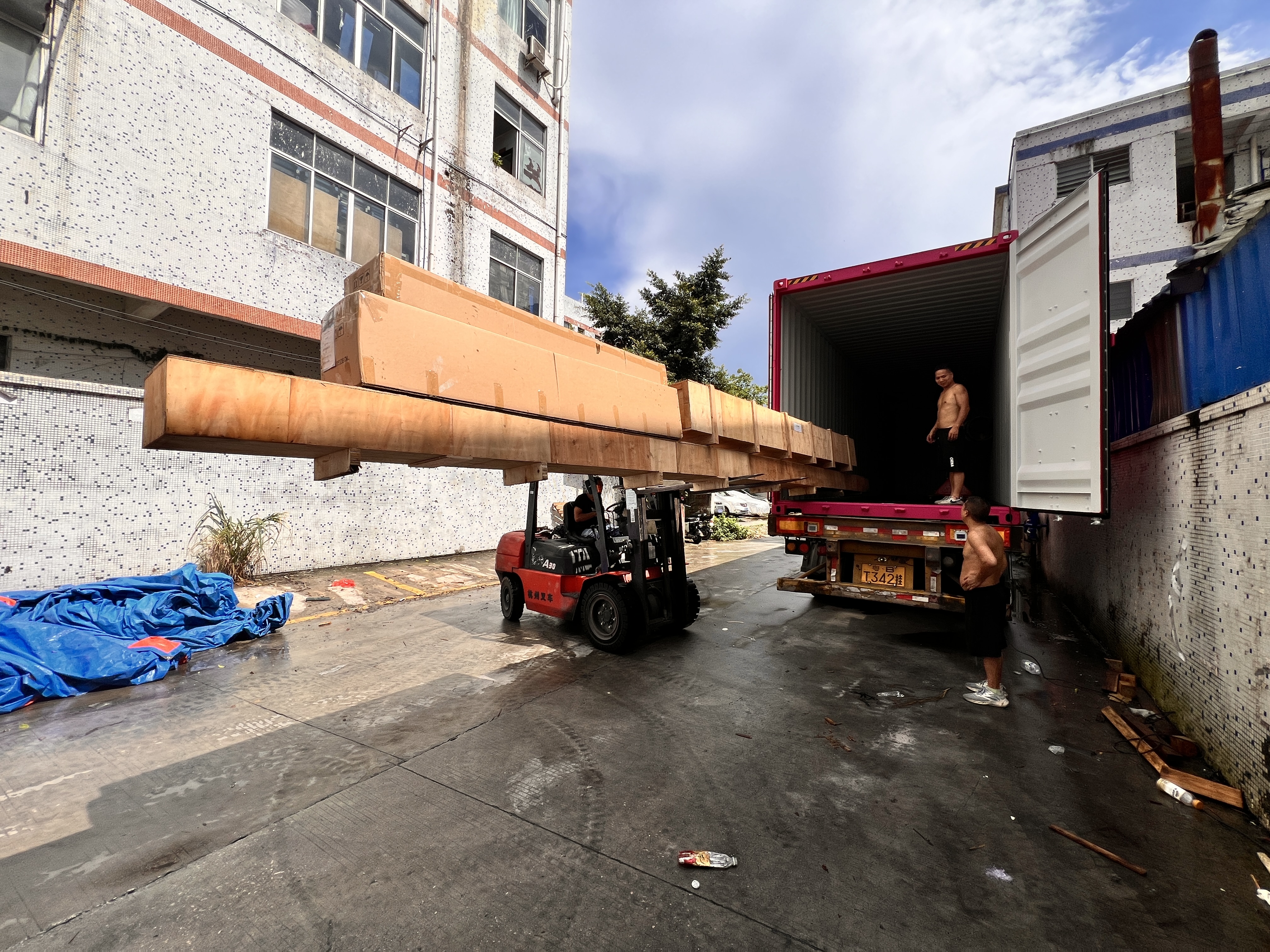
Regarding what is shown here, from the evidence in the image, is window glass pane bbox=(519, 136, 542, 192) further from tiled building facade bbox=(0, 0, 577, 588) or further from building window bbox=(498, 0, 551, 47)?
building window bbox=(498, 0, 551, 47)

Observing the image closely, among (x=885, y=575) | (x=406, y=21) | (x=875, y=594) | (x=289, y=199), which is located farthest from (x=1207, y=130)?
(x=289, y=199)

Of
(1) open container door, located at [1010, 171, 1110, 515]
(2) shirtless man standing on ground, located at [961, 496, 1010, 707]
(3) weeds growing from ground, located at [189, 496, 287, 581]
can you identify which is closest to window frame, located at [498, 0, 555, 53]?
(3) weeds growing from ground, located at [189, 496, 287, 581]

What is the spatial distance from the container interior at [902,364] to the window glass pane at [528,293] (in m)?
7.84

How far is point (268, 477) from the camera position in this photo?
28.2 feet

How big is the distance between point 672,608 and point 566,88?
14.7 meters

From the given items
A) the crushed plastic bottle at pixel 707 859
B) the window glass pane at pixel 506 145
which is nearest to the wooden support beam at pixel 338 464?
→ the crushed plastic bottle at pixel 707 859

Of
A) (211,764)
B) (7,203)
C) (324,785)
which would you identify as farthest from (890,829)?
(7,203)

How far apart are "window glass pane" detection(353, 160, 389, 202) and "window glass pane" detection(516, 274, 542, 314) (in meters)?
3.46

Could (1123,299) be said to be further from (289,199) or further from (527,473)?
(289,199)

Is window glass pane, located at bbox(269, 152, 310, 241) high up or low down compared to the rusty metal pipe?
down

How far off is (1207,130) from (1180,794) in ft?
47.2

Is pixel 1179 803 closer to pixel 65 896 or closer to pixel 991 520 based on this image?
pixel 991 520

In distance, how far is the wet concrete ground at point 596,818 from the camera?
2102mm

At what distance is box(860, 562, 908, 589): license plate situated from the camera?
584 centimetres
